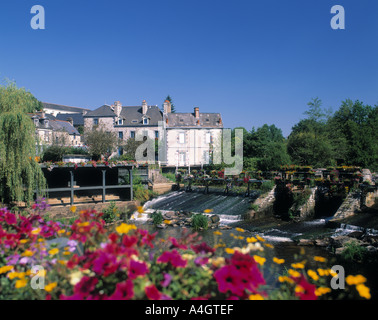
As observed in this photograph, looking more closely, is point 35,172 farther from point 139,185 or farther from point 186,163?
point 186,163

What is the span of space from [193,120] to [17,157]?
27.7 meters

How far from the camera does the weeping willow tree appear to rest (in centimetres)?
1191

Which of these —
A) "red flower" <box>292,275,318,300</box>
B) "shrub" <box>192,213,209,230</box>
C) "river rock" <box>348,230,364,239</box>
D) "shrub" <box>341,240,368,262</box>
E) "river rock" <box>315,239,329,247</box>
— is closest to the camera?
"red flower" <box>292,275,318,300</box>

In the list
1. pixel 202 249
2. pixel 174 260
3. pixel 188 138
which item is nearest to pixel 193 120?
pixel 188 138

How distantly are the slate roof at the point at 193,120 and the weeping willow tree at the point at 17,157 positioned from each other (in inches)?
994

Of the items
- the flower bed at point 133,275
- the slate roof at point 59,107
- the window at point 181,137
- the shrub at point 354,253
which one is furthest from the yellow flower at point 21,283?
the slate roof at point 59,107

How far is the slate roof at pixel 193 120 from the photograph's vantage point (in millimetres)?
37594

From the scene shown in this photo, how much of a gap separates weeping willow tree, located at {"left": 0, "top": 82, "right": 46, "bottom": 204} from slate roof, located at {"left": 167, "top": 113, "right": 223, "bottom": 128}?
25.2 metres

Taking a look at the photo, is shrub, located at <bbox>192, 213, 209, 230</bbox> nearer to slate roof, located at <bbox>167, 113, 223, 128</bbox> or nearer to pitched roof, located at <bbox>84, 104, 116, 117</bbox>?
slate roof, located at <bbox>167, 113, 223, 128</bbox>

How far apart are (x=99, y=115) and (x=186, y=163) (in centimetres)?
1422

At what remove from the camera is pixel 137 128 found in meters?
38.2

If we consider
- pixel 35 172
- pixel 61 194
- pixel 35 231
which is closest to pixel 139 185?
pixel 61 194

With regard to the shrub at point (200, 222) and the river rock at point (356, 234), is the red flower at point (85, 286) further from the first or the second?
the shrub at point (200, 222)

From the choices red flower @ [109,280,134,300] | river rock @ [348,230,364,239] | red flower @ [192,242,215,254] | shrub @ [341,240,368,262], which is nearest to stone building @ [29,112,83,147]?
river rock @ [348,230,364,239]
